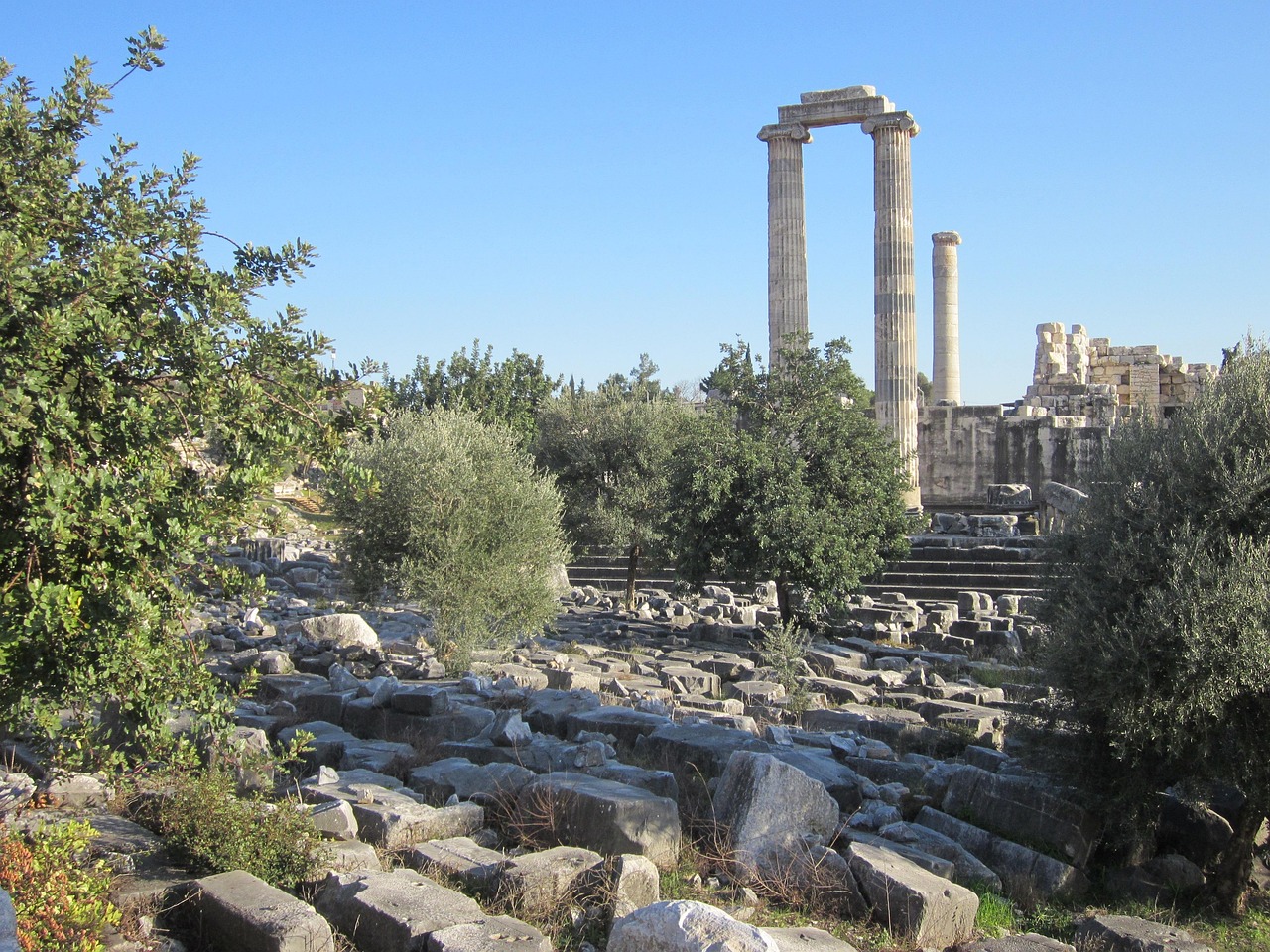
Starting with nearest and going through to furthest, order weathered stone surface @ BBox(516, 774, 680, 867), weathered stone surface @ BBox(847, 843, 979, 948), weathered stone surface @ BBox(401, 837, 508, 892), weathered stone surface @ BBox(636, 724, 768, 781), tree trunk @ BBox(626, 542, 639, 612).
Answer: weathered stone surface @ BBox(847, 843, 979, 948)
weathered stone surface @ BBox(401, 837, 508, 892)
weathered stone surface @ BBox(516, 774, 680, 867)
weathered stone surface @ BBox(636, 724, 768, 781)
tree trunk @ BBox(626, 542, 639, 612)

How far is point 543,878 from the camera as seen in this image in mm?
6578

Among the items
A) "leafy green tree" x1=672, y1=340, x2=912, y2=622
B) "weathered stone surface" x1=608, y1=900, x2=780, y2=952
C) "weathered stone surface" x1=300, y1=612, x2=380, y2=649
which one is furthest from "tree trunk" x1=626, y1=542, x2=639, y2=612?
"weathered stone surface" x1=608, y1=900, x2=780, y2=952

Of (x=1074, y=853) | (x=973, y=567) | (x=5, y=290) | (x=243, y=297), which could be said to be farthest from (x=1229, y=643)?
(x=973, y=567)

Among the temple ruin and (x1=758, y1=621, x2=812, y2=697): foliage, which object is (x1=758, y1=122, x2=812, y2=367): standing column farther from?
(x1=758, y1=621, x2=812, y2=697): foliage

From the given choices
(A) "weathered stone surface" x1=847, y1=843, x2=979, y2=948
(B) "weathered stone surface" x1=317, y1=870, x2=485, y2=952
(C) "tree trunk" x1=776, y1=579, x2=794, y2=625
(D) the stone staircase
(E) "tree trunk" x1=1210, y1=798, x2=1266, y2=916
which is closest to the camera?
(B) "weathered stone surface" x1=317, y1=870, x2=485, y2=952

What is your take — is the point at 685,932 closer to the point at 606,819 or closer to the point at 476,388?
the point at 606,819

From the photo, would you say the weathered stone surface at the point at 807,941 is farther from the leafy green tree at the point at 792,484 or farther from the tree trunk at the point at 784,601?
the tree trunk at the point at 784,601

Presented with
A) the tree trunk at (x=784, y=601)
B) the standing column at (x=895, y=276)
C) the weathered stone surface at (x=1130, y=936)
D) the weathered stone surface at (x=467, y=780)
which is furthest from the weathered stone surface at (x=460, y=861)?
A: the standing column at (x=895, y=276)

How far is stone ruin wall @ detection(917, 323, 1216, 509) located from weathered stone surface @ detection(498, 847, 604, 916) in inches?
1068

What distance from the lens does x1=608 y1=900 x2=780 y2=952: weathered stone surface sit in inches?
194

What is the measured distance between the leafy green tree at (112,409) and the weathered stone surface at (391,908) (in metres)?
1.27

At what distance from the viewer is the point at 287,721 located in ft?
37.4

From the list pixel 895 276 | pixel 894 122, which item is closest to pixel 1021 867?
pixel 895 276

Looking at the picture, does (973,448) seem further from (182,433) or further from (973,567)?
(182,433)
